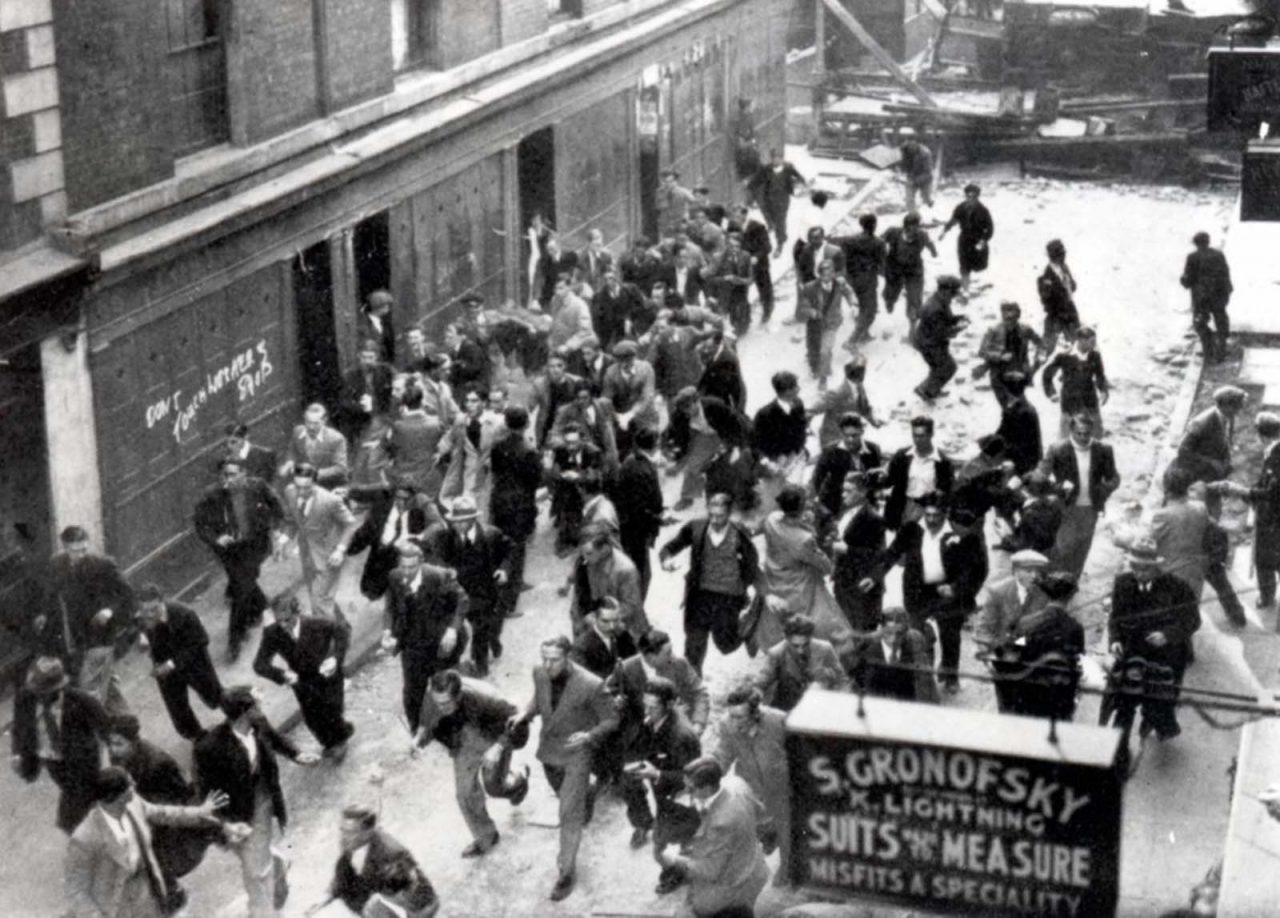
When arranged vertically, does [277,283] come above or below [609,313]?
above

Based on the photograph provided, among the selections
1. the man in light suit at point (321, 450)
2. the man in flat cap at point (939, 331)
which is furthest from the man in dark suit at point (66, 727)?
the man in flat cap at point (939, 331)

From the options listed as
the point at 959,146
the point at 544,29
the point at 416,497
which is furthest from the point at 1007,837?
the point at 959,146

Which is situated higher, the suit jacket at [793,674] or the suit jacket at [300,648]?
the suit jacket at [793,674]

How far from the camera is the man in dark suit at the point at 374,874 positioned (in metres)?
9.12

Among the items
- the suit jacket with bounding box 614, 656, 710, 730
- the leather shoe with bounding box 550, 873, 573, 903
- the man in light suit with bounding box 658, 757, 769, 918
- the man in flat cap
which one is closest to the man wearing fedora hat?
the suit jacket with bounding box 614, 656, 710, 730

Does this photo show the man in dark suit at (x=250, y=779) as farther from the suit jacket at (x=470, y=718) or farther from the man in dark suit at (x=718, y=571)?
the man in dark suit at (x=718, y=571)

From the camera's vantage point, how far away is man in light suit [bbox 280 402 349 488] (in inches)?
581

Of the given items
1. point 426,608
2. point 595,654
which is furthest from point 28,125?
point 595,654

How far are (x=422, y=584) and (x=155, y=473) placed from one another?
154 inches

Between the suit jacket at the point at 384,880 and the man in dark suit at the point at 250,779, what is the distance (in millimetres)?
1085

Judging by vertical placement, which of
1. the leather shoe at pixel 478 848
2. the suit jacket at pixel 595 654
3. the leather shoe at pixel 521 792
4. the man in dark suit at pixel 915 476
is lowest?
the leather shoe at pixel 478 848

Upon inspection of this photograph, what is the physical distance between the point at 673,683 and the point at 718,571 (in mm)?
1904

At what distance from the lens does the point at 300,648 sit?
39.9 ft

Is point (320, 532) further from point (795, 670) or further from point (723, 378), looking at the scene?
point (723, 378)
